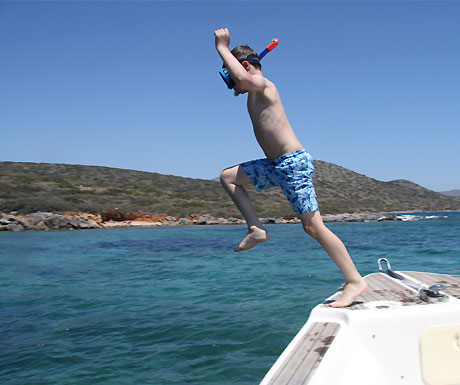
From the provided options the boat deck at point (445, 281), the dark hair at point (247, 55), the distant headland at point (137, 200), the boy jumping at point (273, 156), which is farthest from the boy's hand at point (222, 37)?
the distant headland at point (137, 200)

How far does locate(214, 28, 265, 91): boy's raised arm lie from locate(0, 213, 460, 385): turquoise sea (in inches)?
125

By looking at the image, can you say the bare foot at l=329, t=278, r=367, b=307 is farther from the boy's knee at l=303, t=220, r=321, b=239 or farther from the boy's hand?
the boy's hand

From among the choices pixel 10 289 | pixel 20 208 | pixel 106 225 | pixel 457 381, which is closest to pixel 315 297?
pixel 457 381

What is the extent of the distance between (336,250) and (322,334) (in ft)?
2.17

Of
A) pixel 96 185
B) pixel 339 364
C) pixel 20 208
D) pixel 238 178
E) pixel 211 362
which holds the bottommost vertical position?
pixel 211 362

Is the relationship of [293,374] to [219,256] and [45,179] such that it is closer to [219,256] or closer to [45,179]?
[219,256]

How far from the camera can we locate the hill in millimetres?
38562

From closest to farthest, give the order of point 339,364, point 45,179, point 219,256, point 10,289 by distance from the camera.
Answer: point 339,364, point 10,289, point 219,256, point 45,179

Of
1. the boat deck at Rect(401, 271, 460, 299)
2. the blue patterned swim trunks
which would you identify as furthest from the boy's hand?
the boat deck at Rect(401, 271, 460, 299)

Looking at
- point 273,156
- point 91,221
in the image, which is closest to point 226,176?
point 273,156

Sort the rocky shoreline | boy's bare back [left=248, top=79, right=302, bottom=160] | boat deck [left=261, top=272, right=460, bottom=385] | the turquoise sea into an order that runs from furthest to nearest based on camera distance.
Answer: the rocky shoreline, the turquoise sea, boy's bare back [left=248, top=79, right=302, bottom=160], boat deck [left=261, top=272, right=460, bottom=385]

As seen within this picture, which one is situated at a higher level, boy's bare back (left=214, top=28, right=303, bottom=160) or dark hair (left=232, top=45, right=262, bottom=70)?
dark hair (left=232, top=45, right=262, bottom=70)

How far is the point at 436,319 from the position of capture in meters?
3.26

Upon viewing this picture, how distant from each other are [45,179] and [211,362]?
159 feet
